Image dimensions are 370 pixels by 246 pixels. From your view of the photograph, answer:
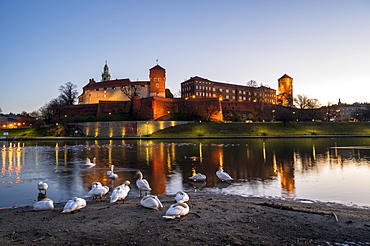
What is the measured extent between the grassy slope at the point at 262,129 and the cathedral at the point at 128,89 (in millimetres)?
22786

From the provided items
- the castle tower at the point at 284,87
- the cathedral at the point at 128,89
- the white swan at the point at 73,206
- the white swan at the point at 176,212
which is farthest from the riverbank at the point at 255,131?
the white swan at the point at 176,212

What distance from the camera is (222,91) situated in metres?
99.0

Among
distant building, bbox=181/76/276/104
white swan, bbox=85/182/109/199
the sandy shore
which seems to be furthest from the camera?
distant building, bbox=181/76/276/104

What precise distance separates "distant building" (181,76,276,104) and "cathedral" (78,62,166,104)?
13.5 meters

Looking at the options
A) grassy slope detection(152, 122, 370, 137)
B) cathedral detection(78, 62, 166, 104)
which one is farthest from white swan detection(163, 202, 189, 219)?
cathedral detection(78, 62, 166, 104)

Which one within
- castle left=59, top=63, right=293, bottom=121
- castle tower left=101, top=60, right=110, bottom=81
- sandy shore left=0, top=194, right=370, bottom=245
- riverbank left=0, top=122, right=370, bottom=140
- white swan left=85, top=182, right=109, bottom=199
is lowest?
sandy shore left=0, top=194, right=370, bottom=245

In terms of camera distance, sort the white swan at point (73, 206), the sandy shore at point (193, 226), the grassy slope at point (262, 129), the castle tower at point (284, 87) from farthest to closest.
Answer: the castle tower at point (284, 87)
the grassy slope at point (262, 129)
the white swan at point (73, 206)
the sandy shore at point (193, 226)

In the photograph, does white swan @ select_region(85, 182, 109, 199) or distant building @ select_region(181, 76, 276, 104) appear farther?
distant building @ select_region(181, 76, 276, 104)

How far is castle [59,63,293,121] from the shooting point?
71688mm

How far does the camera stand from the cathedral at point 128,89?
269 feet

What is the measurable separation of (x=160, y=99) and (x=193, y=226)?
6767cm

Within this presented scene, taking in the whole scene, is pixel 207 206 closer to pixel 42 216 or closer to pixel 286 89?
pixel 42 216

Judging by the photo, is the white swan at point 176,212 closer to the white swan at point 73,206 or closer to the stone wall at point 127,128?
A: the white swan at point 73,206

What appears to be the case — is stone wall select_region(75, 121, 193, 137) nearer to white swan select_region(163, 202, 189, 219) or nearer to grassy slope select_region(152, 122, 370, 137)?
grassy slope select_region(152, 122, 370, 137)
